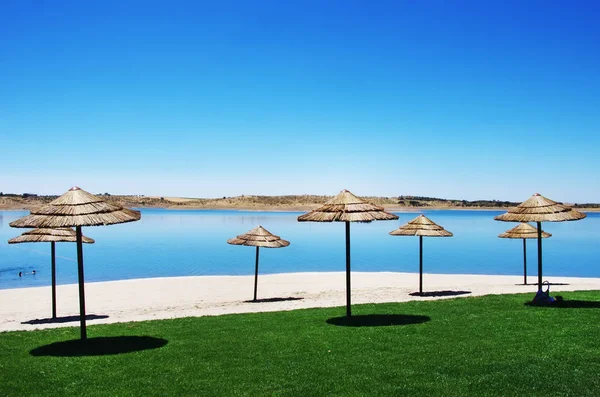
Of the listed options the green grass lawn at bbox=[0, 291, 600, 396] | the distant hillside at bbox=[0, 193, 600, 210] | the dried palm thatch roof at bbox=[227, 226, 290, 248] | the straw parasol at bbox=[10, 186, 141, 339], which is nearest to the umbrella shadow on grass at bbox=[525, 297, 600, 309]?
the green grass lawn at bbox=[0, 291, 600, 396]

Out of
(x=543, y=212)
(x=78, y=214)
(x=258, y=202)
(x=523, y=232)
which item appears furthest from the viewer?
(x=258, y=202)

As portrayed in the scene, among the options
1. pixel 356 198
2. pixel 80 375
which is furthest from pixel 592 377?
pixel 80 375

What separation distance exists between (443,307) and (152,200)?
145121 mm

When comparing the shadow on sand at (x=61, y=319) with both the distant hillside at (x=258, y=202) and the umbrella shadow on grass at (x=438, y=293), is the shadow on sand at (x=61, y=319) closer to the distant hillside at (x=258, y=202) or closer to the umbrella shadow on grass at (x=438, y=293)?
the umbrella shadow on grass at (x=438, y=293)

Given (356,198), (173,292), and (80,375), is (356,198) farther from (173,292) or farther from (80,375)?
(173,292)

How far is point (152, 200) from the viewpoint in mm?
150750

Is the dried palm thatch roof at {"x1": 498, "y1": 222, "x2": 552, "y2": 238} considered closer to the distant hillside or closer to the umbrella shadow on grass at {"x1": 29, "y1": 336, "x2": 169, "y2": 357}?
the umbrella shadow on grass at {"x1": 29, "y1": 336, "x2": 169, "y2": 357}

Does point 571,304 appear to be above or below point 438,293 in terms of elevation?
above

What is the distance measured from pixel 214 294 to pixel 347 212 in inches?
412

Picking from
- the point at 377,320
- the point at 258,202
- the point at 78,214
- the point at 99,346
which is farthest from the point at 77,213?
the point at 258,202

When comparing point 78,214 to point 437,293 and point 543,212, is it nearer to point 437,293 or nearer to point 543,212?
point 543,212

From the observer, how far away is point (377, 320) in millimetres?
11367

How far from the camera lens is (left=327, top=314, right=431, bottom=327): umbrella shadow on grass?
10.9m

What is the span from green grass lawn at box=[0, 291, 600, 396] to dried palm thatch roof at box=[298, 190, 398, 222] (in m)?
2.14
